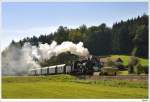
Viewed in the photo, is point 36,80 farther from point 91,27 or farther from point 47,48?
point 91,27

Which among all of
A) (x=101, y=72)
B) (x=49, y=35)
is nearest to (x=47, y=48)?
(x=49, y=35)

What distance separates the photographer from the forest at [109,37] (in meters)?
3.40

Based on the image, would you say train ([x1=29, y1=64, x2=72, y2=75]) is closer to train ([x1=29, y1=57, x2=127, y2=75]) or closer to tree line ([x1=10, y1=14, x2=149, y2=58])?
train ([x1=29, y1=57, x2=127, y2=75])

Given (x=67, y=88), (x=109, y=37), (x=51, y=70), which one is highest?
(x=109, y=37)

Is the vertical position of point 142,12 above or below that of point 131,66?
above

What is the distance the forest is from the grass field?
0.53 feet

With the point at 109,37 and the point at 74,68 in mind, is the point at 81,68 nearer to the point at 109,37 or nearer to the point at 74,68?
the point at 74,68

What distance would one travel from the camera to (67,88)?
3.44 metres

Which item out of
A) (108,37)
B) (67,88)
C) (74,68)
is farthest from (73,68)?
(108,37)

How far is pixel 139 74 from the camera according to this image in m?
3.42

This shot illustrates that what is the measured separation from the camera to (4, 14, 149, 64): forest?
340cm

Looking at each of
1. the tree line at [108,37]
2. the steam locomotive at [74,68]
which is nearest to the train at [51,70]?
the steam locomotive at [74,68]

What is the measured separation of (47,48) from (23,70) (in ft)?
0.59

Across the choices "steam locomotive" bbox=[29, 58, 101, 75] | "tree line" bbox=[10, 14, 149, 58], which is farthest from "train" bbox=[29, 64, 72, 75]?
"tree line" bbox=[10, 14, 149, 58]
